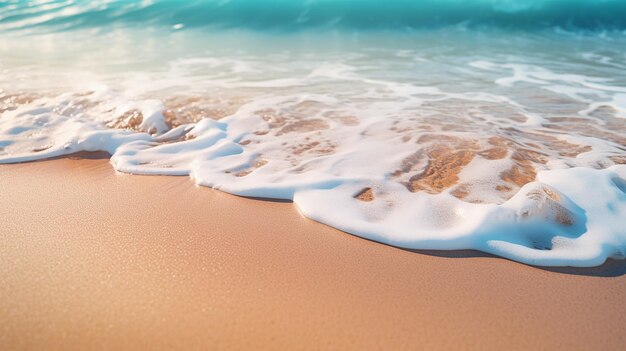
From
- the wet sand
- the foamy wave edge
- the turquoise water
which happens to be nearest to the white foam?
the foamy wave edge

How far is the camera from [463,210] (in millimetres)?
1892

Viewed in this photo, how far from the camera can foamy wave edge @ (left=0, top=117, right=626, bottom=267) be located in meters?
1.65

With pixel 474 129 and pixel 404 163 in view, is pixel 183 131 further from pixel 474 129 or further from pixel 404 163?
pixel 474 129

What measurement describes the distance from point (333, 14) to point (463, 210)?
1052cm

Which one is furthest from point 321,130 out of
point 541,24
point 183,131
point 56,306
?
point 541,24

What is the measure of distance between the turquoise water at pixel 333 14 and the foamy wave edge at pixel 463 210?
897cm

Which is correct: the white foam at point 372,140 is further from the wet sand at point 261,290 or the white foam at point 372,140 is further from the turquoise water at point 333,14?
the turquoise water at point 333,14

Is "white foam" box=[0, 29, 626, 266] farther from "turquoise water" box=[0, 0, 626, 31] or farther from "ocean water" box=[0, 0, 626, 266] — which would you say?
"turquoise water" box=[0, 0, 626, 31]

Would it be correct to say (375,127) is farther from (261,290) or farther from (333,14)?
(333,14)

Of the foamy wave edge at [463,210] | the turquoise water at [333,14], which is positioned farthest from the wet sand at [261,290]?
the turquoise water at [333,14]

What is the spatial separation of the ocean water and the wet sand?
0.52 ft

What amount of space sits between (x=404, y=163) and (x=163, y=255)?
145 centimetres

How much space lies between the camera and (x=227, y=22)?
10.9m

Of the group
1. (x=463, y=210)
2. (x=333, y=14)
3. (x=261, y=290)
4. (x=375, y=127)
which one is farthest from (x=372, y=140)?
(x=333, y=14)
